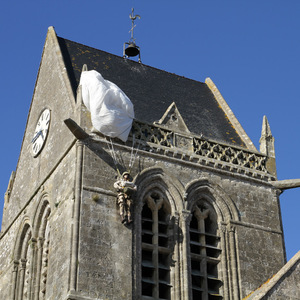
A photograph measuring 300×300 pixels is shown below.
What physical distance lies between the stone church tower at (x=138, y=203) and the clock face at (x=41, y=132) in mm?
56

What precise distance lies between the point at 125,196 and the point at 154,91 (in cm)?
616

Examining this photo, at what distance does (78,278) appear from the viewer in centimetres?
2334

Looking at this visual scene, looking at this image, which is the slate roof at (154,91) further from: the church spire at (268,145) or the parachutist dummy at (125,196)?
the parachutist dummy at (125,196)

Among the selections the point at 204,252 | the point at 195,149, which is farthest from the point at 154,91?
the point at 204,252

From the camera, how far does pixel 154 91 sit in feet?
99.4

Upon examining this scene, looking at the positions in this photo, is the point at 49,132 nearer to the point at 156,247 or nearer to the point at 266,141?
the point at 156,247

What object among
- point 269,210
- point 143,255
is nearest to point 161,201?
point 143,255

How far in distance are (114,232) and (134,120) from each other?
12.3 ft

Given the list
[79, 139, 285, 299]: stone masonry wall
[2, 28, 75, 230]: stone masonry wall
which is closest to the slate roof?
[2, 28, 75, 230]: stone masonry wall

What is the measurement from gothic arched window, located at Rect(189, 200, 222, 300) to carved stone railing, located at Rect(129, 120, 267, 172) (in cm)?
165

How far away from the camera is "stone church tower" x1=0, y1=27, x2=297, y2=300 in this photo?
24406 millimetres

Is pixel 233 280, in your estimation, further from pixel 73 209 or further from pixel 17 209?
pixel 17 209

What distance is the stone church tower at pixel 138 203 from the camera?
24.4 meters

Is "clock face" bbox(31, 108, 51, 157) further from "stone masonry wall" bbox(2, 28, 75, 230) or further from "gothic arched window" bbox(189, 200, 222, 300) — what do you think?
"gothic arched window" bbox(189, 200, 222, 300)
